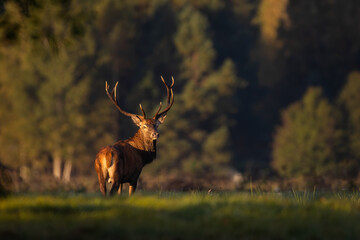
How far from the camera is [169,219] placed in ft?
30.1

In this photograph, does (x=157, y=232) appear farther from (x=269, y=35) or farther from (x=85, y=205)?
(x=269, y=35)

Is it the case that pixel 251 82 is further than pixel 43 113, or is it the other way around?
pixel 251 82

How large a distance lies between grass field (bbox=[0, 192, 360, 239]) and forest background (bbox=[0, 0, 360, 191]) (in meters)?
32.4

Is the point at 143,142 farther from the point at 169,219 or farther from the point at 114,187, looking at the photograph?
the point at 169,219

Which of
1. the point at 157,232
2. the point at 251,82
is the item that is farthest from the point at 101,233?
the point at 251,82

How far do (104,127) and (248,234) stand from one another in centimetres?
4216

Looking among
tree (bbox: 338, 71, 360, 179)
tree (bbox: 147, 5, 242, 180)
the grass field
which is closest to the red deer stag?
the grass field

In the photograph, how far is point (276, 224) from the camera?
9.28 metres

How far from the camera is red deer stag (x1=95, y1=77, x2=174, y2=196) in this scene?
41.4 ft

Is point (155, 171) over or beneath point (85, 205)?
over

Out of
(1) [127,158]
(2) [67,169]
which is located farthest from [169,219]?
(2) [67,169]

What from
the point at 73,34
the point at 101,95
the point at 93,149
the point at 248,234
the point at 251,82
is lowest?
the point at 248,234

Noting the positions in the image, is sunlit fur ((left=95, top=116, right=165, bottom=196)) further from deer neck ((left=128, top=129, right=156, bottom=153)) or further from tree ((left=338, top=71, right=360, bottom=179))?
tree ((left=338, top=71, right=360, bottom=179))

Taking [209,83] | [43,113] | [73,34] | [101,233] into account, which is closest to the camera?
[101,233]
